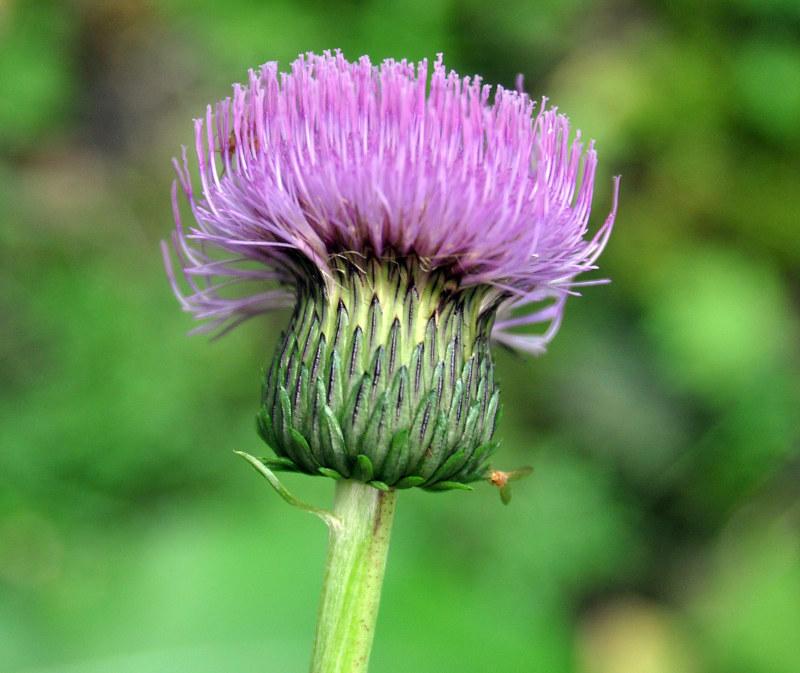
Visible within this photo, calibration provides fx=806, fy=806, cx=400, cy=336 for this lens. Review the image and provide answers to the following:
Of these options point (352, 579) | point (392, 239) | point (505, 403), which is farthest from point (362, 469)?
point (505, 403)

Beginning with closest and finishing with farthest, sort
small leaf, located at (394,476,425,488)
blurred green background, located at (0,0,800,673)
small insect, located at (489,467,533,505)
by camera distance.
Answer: small leaf, located at (394,476,425,488), small insect, located at (489,467,533,505), blurred green background, located at (0,0,800,673)

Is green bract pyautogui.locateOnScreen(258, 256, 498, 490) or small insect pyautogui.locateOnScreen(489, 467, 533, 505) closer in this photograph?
green bract pyautogui.locateOnScreen(258, 256, 498, 490)

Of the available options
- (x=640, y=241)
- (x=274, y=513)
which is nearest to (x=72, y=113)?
(x=274, y=513)

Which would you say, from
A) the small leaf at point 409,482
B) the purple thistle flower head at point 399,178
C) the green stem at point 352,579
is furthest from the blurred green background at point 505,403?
the purple thistle flower head at point 399,178

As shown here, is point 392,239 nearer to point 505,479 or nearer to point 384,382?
point 384,382

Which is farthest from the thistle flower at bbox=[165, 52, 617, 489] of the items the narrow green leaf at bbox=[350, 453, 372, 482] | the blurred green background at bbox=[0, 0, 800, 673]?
the blurred green background at bbox=[0, 0, 800, 673]

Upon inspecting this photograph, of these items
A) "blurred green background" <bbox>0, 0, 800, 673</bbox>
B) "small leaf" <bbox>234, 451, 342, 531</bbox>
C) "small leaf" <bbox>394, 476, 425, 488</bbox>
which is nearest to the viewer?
"small leaf" <bbox>234, 451, 342, 531</bbox>

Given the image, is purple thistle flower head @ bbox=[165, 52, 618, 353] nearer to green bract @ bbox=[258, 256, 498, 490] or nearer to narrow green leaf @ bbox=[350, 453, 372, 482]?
green bract @ bbox=[258, 256, 498, 490]

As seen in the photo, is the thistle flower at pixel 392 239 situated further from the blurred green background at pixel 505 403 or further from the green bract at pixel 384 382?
the blurred green background at pixel 505 403
